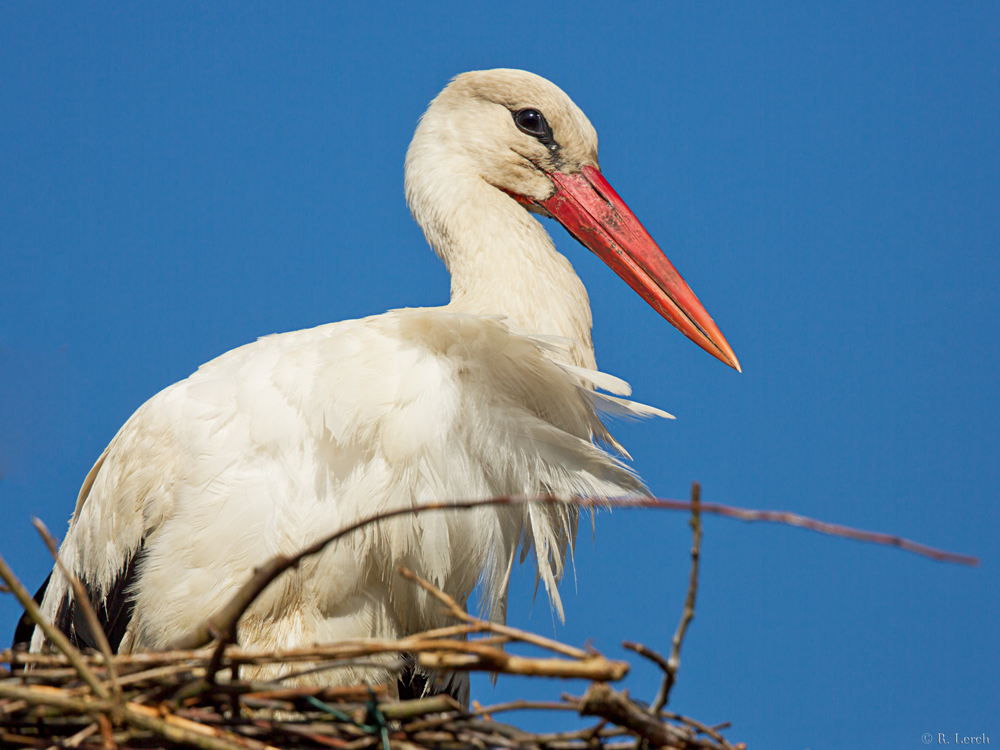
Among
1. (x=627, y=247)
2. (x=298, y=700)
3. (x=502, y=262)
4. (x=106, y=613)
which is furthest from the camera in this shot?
(x=627, y=247)

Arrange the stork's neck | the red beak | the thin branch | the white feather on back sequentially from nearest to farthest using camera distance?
the thin branch, the white feather on back, the stork's neck, the red beak

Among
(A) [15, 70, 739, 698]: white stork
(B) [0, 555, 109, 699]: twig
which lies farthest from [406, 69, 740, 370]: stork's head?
(B) [0, 555, 109, 699]: twig

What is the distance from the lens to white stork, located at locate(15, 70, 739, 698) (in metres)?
1.52

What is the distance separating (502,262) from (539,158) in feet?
1.15

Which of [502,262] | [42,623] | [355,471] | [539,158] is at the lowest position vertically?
[42,623]

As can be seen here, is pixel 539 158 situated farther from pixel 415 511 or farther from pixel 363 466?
pixel 415 511

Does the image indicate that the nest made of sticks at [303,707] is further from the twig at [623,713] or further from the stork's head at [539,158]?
the stork's head at [539,158]

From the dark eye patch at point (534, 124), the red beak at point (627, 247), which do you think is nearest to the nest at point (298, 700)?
the red beak at point (627, 247)

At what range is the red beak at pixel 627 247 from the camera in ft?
6.51

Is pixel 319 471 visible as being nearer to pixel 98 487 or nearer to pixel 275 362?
pixel 275 362

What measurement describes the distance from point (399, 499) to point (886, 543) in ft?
2.77

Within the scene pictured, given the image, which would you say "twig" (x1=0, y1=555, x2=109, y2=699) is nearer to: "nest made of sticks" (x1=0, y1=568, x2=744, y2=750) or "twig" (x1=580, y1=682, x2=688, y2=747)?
"nest made of sticks" (x1=0, y1=568, x2=744, y2=750)

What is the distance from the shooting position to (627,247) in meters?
2.09

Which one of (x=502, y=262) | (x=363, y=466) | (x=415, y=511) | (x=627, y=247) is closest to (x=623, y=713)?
(x=415, y=511)
